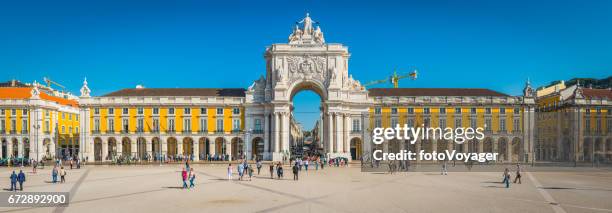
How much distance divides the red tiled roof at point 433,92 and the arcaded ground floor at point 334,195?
153ft

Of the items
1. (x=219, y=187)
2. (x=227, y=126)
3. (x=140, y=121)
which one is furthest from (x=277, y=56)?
(x=219, y=187)

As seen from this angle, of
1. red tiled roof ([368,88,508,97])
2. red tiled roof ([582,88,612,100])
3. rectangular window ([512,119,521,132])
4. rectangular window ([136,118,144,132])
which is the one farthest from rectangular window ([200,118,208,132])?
red tiled roof ([582,88,612,100])

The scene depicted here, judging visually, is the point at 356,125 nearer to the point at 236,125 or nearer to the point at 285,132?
the point at 285,132

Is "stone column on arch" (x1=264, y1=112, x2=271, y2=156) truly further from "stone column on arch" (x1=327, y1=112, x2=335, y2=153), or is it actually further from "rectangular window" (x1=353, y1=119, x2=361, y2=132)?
"rectangular window" (x1=353, y1=119, x2=361, y2=132)

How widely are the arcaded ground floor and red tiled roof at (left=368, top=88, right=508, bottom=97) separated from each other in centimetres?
4676

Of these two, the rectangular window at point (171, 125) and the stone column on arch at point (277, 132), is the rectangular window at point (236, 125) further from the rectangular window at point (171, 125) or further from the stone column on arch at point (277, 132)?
the rectangular window at point (171, 125)

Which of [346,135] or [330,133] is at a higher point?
[330,133]

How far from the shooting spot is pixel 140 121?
8338 cm

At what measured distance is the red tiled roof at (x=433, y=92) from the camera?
8662 cm

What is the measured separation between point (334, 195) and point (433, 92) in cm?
6144

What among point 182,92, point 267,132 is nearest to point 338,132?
point 267,132

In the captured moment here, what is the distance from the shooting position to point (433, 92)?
87688mm

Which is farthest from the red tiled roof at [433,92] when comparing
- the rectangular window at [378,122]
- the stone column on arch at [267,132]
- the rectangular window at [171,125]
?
the rectangular window at [171,125]

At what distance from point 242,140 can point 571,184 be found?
53623 mm
